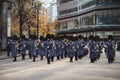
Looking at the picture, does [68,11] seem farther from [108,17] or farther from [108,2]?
[108,2]

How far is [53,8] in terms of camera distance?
18412 centimetres

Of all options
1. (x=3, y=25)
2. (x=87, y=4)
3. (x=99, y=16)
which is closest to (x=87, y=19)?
(x=87, y=4)

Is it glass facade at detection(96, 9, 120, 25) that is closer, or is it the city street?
the city street

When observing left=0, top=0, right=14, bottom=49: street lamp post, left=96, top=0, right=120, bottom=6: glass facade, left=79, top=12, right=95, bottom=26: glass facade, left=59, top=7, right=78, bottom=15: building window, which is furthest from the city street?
left=59, top=7, right=78, bottom=15: building window

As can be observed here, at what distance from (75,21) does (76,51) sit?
9682 centimetres

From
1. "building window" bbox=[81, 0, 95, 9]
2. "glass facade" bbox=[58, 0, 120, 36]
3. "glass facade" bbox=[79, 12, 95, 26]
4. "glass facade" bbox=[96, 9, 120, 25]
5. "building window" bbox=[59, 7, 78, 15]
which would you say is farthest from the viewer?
"building window" bbox=[59, 7, 78, 15]

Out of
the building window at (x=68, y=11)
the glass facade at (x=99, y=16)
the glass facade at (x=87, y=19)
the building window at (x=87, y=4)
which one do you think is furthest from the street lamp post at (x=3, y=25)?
the building window at (x=68, y=11)

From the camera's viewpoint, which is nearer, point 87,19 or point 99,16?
point 99,16

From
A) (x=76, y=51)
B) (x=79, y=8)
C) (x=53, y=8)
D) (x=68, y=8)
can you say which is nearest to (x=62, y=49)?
(x=76, y=51)

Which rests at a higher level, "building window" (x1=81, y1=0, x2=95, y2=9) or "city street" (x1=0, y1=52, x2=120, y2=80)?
"building window" (x1=81, y1=0, x2=95, y2=9)

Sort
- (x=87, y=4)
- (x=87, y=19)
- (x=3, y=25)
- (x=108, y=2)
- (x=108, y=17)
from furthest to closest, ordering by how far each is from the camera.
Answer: (x=87, y=4) < (x=87, y=19) < (x=108, y=17) < (x=108, y=2) < (x=3, y=25)

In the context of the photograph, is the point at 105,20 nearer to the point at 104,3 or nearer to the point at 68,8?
the point at 104,3

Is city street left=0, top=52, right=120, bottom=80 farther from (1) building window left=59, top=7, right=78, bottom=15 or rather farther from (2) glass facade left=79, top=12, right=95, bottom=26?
(1) building window left=59, top=7, right=78, bottom=15

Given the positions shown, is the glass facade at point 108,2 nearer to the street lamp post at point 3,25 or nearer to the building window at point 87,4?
the building window at point 87,4
